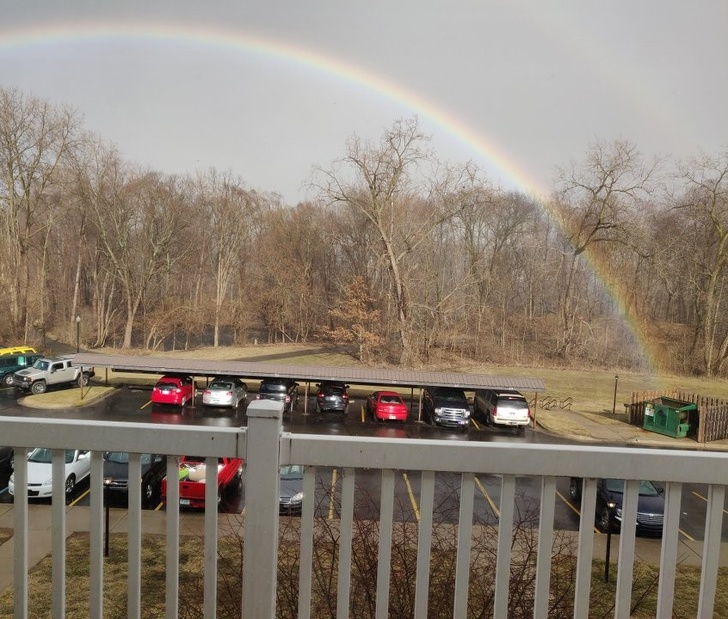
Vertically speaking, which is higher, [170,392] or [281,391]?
[281,391]

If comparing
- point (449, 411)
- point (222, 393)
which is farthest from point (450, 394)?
point (222, 393)

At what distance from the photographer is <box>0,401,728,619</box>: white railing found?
6.09ft

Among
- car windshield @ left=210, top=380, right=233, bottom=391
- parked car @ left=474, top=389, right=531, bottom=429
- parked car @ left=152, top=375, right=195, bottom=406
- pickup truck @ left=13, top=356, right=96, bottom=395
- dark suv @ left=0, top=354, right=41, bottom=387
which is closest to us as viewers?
parked car @ left=474, top=389, right=531, bottom=429

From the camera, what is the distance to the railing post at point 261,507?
1.83 meters

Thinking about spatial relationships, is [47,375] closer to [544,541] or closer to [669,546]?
[544,541]

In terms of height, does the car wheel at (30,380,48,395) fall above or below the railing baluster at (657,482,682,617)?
below

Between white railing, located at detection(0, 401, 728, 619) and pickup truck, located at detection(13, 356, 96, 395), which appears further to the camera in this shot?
pickup truck, located at detection(13, 356, 96, 395)

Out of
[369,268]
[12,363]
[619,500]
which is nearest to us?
[619,500]

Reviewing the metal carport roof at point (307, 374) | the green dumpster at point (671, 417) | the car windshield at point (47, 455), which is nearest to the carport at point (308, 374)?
the metal carport roof at point (307, 374)

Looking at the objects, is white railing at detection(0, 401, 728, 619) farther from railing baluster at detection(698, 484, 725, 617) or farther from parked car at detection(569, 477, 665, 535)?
parked car at detection(569, 477, 665, 535)

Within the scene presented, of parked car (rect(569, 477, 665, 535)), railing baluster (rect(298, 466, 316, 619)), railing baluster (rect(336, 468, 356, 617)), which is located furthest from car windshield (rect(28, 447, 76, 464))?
parked car (rect(569, 477, 665, 535))

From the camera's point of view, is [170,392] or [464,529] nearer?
[464,529]

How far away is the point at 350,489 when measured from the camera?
193 cm

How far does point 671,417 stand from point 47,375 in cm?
2840
